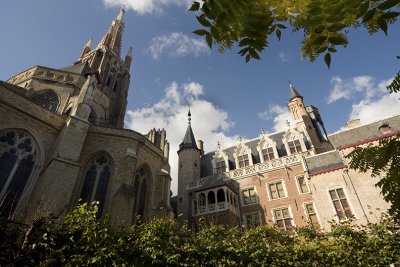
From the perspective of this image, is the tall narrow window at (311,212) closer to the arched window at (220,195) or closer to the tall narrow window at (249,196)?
the tall narrow window at (249,196)

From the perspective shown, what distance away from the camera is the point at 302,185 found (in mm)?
21531

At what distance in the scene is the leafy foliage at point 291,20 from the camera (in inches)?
58.1

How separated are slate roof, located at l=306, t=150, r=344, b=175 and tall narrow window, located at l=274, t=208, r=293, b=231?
4.07 m

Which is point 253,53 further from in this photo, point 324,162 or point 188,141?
point 188,141

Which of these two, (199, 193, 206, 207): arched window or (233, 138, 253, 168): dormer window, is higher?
(233, 138, 253, 168): dormer window

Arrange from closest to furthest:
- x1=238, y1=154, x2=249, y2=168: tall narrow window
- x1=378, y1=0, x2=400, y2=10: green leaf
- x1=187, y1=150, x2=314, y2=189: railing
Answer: x1=378, y1=0, x2=400, y2=10: green leaf, x1=187, y1=150, x2=314, y2=189: railing, x1=238, y1=154, x2=249, y2=168: tall narrow window

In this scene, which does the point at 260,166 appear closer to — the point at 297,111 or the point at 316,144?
the point at 316,144

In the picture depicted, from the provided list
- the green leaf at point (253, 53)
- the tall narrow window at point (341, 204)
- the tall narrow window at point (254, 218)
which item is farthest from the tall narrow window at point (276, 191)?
the green leaf at point (253, 53)

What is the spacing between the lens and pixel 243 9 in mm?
1667

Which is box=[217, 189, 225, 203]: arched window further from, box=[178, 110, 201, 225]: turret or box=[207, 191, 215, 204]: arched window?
box=[178, 110, 201, 225]: turret

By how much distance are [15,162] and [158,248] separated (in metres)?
10.3

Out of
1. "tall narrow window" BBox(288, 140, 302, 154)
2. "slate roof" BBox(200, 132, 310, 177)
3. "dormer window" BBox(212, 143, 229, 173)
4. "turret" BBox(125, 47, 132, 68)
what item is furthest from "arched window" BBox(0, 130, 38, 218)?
"turret" BBox(125, 47, 132, 68)

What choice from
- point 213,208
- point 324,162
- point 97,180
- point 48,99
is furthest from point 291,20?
point 48,99

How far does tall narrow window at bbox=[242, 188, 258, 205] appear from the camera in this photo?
2303 centimetres
